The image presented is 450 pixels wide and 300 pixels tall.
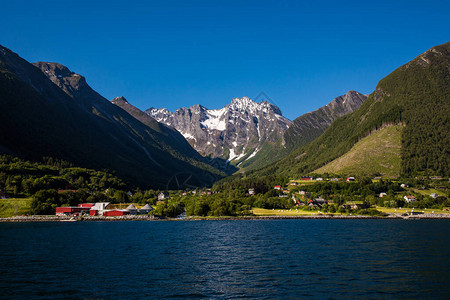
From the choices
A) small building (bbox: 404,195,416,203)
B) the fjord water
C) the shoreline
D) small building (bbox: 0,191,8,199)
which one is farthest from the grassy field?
small building (bbox: 404,195,416,203)

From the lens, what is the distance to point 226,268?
49.8m

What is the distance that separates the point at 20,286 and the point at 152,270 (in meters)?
15.1

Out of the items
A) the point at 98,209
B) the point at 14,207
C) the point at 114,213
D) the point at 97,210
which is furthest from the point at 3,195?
the point at 114,213

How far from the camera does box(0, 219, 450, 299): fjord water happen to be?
123 feet

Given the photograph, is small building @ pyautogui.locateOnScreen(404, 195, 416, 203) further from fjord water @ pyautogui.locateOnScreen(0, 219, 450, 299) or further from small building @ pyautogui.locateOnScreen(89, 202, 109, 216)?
small building @ pyautogui.locateOnScreen(89, 202, 109, 216)

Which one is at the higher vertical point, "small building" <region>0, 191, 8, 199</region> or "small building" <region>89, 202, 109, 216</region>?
"small building" <region>0, 191, 8, 199</region>

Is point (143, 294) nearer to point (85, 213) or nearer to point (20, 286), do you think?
point (20, 286)

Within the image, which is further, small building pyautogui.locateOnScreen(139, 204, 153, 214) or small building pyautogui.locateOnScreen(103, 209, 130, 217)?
small building pyautogui.locateOnScreen(139, 204, 153, 214)

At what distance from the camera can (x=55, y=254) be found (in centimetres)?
6181

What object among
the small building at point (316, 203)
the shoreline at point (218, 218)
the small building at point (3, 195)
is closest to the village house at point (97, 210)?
the shoreline at point (218, 218)

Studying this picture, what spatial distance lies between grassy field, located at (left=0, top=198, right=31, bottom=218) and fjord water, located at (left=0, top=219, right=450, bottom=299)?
291 feet

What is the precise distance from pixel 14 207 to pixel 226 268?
14174 centimetres

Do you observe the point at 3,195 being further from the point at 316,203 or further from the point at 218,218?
the point at 316,203

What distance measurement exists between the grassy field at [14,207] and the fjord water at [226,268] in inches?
3492
